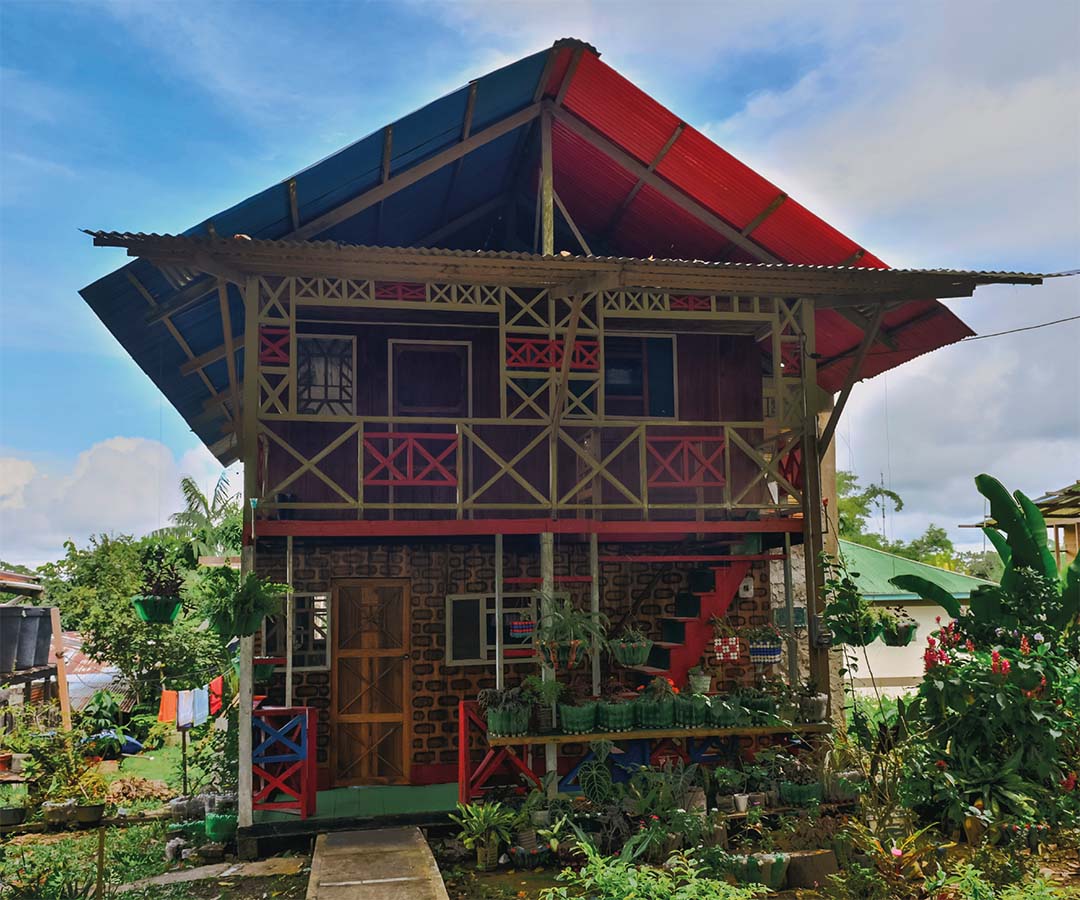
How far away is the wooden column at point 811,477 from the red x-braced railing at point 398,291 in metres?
4.43

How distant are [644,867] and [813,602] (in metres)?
→ 4.48

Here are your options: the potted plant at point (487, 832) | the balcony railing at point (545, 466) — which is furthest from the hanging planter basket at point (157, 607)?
the potted plant at point (487, 832)

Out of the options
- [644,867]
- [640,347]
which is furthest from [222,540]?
[644,867]

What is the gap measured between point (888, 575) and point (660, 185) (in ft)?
43.5

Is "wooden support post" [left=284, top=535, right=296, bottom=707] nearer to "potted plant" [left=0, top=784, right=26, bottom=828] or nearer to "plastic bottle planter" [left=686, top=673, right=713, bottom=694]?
"potted plant" [left=0, top=784, right=26, bottom=828]

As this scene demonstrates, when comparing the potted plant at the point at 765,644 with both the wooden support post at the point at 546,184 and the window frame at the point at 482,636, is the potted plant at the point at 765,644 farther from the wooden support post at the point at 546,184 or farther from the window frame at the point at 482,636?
the wooden support post at the point at 546,184

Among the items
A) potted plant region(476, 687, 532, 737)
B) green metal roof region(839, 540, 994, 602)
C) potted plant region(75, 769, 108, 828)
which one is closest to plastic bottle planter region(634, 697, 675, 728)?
potted plant region(476, 687, 532, 737)

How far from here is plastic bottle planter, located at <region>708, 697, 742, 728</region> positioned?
33.3 feet

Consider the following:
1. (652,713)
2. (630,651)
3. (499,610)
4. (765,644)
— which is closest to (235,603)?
(499,610)

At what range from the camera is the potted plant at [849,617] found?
10273mm

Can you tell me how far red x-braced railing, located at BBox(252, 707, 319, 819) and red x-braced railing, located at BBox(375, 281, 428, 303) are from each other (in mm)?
4631

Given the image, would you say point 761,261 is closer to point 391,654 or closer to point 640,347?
point 640,347

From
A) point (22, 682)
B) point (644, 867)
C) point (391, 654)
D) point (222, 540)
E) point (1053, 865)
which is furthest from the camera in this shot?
point (222, 540)

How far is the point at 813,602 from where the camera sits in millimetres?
10875
